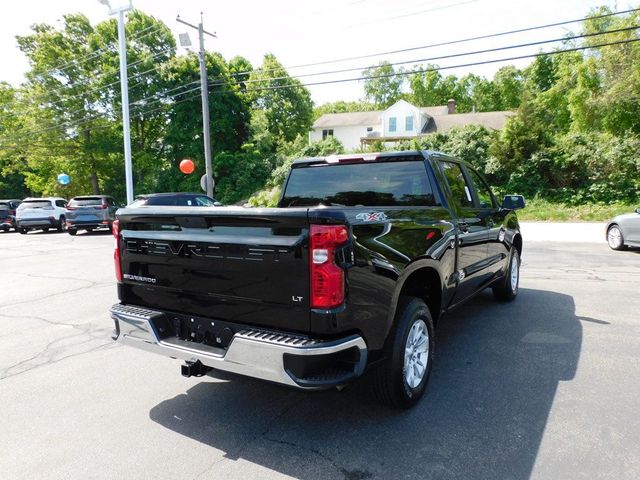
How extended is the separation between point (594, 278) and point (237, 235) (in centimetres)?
754

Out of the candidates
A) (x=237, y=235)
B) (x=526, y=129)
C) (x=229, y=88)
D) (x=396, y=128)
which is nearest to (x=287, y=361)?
(x=237, y=235)

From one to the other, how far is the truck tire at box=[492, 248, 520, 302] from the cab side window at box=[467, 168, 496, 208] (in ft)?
3.12

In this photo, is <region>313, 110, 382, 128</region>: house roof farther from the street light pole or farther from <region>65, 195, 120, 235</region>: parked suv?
<region>65, 195, 120, 235</region>: parked suv

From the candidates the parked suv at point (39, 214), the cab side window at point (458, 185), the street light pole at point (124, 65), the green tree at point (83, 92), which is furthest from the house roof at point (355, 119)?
the cab side window at point (458, 185)

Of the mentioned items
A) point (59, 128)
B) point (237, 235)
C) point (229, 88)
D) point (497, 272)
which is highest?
point (229, 88)

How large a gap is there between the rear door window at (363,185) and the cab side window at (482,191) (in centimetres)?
132

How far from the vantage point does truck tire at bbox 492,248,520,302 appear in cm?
603

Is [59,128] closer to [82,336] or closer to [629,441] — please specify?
[82,336]

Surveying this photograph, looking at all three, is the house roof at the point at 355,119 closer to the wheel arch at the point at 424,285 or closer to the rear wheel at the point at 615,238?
the rear wheel at the point at 615,238

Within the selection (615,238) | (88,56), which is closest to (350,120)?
(88,56)

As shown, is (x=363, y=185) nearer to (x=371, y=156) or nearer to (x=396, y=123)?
(x=371, y=156)

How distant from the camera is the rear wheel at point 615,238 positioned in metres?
11.0

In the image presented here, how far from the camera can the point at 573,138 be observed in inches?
845

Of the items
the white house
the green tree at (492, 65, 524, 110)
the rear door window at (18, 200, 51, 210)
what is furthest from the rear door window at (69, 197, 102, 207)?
the green tree at (492, 65, 524, 110)
